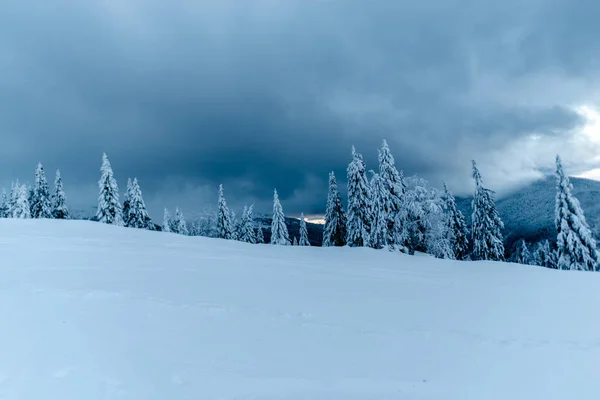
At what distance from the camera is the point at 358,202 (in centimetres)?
3909

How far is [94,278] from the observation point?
34.0 feet

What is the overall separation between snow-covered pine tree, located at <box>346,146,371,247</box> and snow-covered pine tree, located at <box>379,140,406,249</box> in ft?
8.99

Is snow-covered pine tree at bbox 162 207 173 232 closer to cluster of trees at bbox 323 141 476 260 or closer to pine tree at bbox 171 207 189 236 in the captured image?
pine tree at bbox 171 207 189 236

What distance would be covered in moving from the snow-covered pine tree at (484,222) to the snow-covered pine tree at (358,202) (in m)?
12.2

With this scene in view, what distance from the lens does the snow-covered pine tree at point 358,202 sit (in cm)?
3903

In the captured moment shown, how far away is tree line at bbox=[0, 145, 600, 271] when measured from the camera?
Answer: 96.4 ft

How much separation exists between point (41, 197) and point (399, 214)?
50.4m

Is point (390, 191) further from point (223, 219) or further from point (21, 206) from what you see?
point (21, 206)

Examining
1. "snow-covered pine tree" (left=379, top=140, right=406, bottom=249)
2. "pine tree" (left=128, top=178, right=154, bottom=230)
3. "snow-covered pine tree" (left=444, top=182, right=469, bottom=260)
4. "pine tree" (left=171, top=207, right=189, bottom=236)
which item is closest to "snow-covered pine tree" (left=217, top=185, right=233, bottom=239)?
"pine tree" (left=128, top=178, right=154, bottom=230)

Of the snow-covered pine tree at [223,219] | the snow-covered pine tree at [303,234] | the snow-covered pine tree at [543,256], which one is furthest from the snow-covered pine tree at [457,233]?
the snow-covered pine tree at [223,219]

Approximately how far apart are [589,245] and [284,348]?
108 ft

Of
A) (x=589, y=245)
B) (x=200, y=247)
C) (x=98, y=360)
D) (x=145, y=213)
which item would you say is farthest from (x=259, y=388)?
(x=145, y=213)

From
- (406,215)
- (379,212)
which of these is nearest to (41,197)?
(379,212)

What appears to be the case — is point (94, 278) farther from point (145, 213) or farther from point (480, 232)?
point (145, 213)
